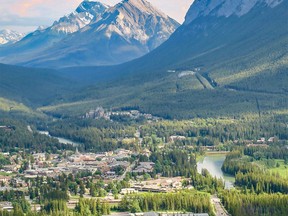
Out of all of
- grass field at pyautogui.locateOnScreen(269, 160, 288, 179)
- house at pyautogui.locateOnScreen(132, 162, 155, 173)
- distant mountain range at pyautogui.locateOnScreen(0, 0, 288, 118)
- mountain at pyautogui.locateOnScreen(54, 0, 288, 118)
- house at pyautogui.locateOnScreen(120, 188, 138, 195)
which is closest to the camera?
house at pyautogui.locateOnScreen(120, 188, 138, 195)

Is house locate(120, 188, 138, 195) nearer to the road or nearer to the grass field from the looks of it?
the road

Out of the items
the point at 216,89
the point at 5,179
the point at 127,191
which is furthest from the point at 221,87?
the point at 127,191

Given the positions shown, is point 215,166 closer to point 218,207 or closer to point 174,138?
point 174,138

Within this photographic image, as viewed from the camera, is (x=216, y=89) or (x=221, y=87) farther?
→ (x=221, y=87)

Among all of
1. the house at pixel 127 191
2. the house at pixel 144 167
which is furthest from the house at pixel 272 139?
the house at pixel 127 191

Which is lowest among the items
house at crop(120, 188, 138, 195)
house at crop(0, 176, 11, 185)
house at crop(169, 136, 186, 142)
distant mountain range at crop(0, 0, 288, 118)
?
house at crop(120, 188, 138, 195)

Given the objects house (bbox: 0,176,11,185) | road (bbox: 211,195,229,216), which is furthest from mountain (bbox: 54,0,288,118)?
road (bbox: 211,195,229,216)
